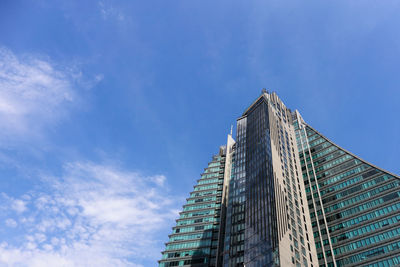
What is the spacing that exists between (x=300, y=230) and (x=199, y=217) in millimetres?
51958

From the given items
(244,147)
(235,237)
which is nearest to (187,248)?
(235,237)

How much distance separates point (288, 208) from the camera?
8500 cm

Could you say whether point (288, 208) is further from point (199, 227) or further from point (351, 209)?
point (199, 227)

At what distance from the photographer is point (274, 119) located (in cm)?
11544

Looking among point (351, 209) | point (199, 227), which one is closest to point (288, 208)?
point (351, 209)

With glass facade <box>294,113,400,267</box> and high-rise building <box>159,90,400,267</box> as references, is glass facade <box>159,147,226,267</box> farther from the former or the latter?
glass facade <box>294,113,400,267</box>

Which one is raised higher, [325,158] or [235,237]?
[325,158]

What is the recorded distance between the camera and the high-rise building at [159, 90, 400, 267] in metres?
79.1

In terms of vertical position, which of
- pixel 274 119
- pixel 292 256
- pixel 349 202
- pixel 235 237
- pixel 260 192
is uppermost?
pixel 274 119

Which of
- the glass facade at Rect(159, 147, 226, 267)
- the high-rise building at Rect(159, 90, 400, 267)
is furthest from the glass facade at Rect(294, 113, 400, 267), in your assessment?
the glass facade at Rect(159, 147, 226, 267)

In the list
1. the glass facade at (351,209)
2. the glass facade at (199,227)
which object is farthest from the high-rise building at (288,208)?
the glass facade at (199,227)

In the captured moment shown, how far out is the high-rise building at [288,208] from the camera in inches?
3115

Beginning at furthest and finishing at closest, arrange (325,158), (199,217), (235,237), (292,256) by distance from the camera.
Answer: (199,217) < (325,158) < (235,237) < (292,256)

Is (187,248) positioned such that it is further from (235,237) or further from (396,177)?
(396,177)
